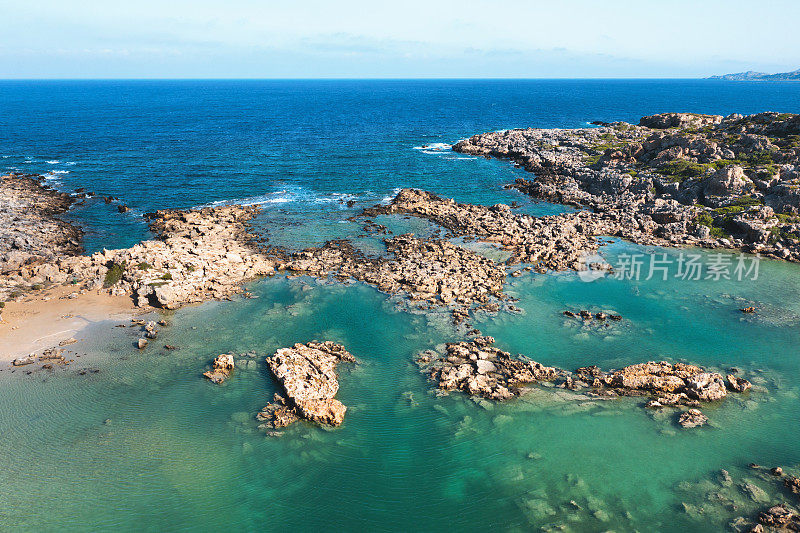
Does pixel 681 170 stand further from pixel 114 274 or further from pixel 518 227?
pixel 114 274

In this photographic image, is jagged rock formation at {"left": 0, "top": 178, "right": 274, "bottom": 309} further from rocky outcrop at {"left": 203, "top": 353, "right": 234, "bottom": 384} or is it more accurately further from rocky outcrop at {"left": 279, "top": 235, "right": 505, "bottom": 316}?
rocky outcrop at {"left": 203, "top": 353, "right": 234, "bottom": 384}

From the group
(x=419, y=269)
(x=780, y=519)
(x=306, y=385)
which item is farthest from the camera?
(x=419, y=269)

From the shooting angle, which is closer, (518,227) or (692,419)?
(692,419)

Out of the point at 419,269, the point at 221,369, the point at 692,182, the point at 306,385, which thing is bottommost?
the point at 221,369

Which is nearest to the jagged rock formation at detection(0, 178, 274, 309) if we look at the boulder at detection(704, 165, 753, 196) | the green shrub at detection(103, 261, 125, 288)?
the green shrub at detection(103, 261, 125, 288)

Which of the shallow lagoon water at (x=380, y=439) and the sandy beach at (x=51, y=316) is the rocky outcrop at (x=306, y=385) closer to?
the shallow lagoon water at (x=380, y=439)

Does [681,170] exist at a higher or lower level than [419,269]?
higher

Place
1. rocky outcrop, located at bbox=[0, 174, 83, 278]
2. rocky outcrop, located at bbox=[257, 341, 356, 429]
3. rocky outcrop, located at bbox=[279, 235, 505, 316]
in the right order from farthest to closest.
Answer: rocky outcrop, located at bbox=[0, 174, 83, 278], rocky outcrop, located at bbox=[279, 235, 505, 316], rocky outcrop, located at bbox=[257, 341, 356, 429]

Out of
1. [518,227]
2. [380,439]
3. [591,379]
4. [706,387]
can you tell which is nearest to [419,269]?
[518,227]
